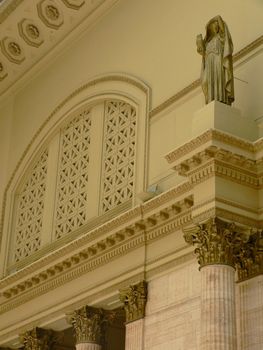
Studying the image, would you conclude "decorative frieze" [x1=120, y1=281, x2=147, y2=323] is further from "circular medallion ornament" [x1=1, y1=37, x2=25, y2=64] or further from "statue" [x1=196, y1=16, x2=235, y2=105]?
"circular medallion ornament" [x1=1, y1=37, x2=25, y2=64]

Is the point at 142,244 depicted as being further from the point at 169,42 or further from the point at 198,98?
the point at 169,42

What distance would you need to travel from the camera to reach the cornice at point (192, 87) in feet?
38.4

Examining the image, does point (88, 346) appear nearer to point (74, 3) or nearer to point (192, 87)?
point (192, 87)

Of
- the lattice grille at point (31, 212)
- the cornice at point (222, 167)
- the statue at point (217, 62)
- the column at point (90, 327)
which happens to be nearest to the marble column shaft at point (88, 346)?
the column at point (90, 327)

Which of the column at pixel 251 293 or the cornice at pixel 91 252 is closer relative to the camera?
the column at pixel 251 293

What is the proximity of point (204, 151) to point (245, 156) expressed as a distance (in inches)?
22.1

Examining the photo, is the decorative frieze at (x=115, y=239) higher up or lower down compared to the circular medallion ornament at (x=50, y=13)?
lower down

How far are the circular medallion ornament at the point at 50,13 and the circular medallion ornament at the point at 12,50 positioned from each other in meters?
0.99

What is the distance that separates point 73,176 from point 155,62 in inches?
109

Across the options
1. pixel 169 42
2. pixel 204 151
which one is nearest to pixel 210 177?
pixel 204 151

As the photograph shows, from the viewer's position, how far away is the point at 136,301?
12.1 metres

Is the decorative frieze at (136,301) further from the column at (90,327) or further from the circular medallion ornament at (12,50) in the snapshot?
the circular medallion ornament at (12,50)

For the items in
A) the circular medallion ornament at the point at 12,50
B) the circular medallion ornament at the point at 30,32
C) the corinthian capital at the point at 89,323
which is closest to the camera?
the corinthian capital at the point at 89,323

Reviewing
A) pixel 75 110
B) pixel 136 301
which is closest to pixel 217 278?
pixel 136 301
